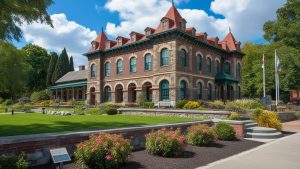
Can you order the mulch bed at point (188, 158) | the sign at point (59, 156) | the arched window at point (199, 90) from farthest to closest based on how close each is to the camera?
1. the arched window at point (199, 90)
2. the mulch bed at point (188, 158)
3. the sign at point (59, 156)

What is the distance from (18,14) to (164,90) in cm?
1868

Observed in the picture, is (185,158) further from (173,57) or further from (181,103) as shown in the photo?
(173,57)

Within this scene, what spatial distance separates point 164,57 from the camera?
2853cm

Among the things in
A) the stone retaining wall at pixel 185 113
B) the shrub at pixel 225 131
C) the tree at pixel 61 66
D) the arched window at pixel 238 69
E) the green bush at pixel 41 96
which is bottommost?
the shrub at pixel 225 131

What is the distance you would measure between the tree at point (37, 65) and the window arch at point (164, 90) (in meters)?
45.5

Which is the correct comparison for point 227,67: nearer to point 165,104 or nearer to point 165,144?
point 165,104

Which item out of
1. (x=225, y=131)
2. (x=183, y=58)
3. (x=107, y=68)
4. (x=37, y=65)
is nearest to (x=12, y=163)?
(x=225, y=131)

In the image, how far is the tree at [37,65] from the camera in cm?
6494

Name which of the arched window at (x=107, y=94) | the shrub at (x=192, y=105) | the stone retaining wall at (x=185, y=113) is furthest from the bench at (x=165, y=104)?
the arched window at (x=107, y=94)

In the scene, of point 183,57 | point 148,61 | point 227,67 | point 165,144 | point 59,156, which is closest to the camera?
point 59,156

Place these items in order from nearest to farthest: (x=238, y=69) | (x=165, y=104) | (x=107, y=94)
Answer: (x=165, y=104)
(x=107, y=94)
(x=238, y=69)

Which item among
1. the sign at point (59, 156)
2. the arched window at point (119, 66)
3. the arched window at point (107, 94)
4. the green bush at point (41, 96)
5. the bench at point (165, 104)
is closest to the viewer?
the sign at point (59, 156)

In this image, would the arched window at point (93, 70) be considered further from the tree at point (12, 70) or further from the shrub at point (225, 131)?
the shrub at point (225, 131)

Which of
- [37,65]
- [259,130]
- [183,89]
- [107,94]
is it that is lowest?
[259,130]
